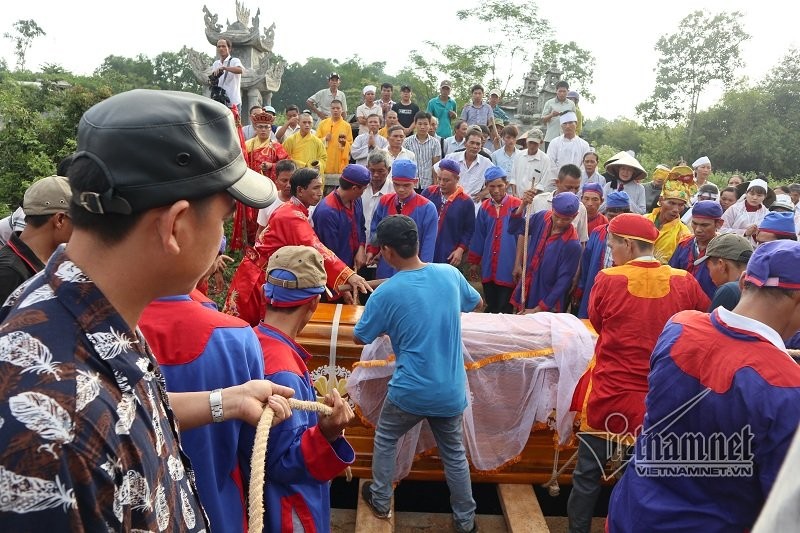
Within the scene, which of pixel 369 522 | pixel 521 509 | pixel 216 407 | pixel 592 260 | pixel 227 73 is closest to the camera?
pixel 216 407

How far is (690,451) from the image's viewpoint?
2.34 metres

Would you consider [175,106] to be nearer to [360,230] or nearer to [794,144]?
[360,230]

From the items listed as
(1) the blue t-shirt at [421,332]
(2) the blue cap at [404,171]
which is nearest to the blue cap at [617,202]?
(2) the blue cap at [404,171]

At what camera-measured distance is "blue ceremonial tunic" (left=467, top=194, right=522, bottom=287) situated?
6477mm

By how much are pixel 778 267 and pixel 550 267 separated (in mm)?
3643

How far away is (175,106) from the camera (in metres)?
1.11

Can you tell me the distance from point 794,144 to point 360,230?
27035 millimetres

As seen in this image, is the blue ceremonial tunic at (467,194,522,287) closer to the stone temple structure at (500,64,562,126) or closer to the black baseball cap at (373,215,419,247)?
the black baseball cap at (373,215,419,247)

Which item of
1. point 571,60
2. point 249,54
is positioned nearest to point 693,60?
point 571,60

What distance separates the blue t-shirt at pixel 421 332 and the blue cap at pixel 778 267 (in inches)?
63.8

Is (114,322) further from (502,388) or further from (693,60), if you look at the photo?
(693,60)

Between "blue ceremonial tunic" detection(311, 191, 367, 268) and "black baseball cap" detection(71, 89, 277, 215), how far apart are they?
15.4ft

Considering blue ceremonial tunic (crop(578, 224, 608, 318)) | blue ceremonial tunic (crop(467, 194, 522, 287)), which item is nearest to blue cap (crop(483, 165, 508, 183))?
blue ceremonial tunic (crop(467, 194, 522, 287))

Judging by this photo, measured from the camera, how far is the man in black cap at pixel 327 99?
446 inches
